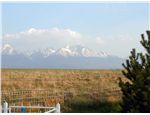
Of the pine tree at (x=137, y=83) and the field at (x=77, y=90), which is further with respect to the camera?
the field at (x=77, y=90)

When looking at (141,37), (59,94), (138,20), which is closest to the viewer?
(141,37)

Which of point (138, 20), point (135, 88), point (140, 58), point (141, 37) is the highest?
point (138, 20)

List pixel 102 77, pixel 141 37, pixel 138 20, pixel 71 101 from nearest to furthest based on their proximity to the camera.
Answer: pixel 141 37 < pixel 138 20 < pixel 71 101 < pixel 102 77

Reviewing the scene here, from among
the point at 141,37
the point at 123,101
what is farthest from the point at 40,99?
the point at 141,37

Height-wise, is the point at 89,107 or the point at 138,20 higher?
the point at 138,20

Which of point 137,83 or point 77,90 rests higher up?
point 137,83

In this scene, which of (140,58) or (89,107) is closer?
(140,58)

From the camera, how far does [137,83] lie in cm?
283

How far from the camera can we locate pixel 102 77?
6977mm

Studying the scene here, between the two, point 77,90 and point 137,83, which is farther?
point 77,90

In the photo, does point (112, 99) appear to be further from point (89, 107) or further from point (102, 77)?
point (102, 77)

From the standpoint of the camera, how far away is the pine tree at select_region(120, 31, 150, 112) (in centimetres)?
281

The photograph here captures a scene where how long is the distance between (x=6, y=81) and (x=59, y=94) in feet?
4.85

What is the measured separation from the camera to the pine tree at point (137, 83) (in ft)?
9.21
